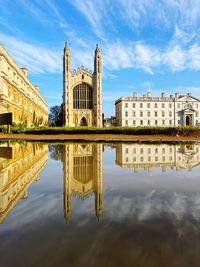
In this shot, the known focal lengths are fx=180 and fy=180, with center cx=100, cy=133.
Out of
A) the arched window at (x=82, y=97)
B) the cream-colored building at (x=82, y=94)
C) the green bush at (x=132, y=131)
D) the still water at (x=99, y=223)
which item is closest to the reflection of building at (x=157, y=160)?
the still water at (x=99, y=223)

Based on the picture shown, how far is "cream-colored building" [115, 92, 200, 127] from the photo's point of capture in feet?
182

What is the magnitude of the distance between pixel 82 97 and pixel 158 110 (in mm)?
23985

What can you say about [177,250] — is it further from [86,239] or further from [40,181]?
[40,181]

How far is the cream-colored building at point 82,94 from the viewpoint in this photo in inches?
1929

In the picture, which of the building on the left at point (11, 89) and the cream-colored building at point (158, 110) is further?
the cream-colored building at point (158, 110)

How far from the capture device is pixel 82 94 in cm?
5150

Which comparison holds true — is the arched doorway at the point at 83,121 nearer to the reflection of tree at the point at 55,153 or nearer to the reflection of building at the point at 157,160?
the reflection of tree at the point at 55,153

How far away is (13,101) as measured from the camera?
27750 mm

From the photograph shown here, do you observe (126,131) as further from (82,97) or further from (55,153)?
(82,97)

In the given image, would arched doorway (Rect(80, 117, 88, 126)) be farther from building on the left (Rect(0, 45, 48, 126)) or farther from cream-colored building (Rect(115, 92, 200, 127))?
building on the left (Rect(0, 45, 48, 126))

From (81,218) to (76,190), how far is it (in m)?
1.08

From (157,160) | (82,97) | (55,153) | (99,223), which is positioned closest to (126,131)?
(55,153)

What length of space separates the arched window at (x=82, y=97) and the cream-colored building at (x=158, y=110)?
10.9 metres

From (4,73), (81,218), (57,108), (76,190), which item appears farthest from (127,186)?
(57,108)
